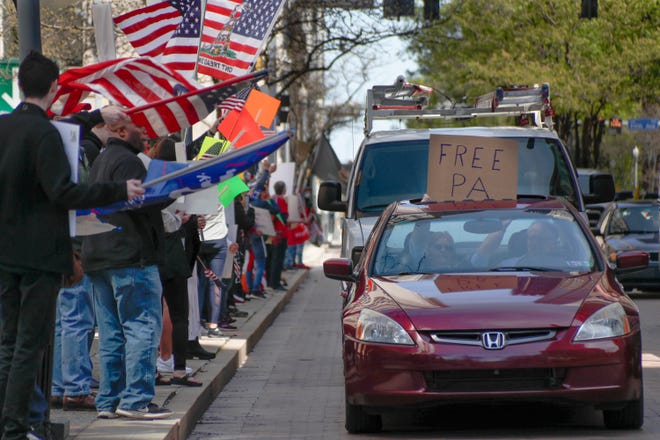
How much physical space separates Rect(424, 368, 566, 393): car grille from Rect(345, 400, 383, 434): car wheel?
2.10ft

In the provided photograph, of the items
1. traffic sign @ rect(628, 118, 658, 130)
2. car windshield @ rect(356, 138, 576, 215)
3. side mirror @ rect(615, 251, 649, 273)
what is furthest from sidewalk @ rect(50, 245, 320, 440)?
traffic sign @ rect(628, 118, 658, 130)

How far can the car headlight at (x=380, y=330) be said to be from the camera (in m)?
8.65

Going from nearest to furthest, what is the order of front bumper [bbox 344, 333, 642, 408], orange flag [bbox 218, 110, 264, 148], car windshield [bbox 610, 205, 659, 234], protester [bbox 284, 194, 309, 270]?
front bumper [bbox 344, 333, 642, 408]
orange flag [bbox 218, 110, 264, 148]
car windshield [bbox 610, 205, 659, 234]
protester [bbox 284, 194, 309, 270]

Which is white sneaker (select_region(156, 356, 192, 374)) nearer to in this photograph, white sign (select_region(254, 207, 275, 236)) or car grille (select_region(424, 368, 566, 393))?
car grille (select_region(424, 368, 566, 393))

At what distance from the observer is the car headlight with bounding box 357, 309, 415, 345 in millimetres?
8648

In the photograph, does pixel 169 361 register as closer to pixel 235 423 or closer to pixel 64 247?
pixel 235 423

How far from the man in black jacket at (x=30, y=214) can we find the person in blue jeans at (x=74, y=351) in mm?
2354

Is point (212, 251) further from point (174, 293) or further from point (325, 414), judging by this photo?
point (325, 414)

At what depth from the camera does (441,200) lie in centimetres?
1168

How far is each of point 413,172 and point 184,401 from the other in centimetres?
477

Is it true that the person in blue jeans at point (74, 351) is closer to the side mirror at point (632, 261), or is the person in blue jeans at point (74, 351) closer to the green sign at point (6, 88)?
the side mirror at point (632, 261)

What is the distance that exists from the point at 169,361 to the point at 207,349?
2591mm

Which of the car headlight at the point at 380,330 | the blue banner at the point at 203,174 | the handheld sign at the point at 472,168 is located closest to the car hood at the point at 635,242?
the handheld sign at the point at 472,168

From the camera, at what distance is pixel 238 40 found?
14234mm
